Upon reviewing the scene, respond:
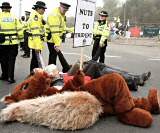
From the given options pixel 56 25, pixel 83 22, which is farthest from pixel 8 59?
pixel 83 22

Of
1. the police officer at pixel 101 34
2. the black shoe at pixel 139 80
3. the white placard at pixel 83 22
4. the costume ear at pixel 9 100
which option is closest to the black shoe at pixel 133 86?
the black shoe at pixel 139 80

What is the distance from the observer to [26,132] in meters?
6.47

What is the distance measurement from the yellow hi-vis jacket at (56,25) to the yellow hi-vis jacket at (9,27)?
0.76 meters

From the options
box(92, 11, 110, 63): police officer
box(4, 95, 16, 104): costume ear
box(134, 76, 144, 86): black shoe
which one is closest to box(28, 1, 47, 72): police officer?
box(134, 76, 144, 86): black shoe

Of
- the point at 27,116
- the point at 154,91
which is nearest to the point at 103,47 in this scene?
the point at 154,91

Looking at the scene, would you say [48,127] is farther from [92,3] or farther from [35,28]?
[35,28]

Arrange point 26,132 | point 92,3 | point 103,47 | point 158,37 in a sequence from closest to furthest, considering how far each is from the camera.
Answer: point 26,132, point 92,3, point 103,47, point 158,37

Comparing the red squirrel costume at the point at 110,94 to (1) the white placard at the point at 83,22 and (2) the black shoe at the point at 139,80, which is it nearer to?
(1) the white placard at the point at 83,22

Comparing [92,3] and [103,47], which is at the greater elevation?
[92,3]

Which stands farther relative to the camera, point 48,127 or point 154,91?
point 154,91

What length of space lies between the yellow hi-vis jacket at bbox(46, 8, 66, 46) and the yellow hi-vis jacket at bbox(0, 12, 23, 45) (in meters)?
0.76

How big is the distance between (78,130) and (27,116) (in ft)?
2.38

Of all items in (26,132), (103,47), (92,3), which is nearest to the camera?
(26,132)

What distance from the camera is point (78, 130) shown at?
6551 millimetres
